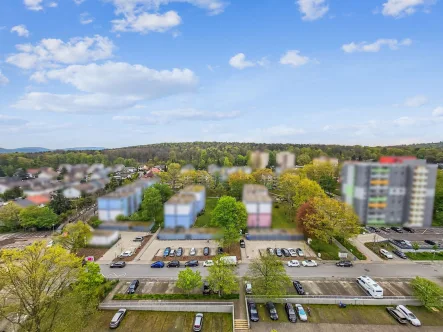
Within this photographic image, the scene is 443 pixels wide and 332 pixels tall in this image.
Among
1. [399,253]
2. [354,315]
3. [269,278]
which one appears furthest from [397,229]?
[269,278]

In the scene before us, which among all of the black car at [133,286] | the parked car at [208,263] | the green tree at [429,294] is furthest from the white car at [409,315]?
the black car at [133,286]

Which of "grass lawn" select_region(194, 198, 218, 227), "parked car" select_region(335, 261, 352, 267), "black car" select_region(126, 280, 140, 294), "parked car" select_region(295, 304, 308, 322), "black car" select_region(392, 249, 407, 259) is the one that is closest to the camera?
"parked car" select_region(295, 304, 308, 322)

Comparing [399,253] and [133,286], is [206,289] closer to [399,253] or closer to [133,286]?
[133,286]

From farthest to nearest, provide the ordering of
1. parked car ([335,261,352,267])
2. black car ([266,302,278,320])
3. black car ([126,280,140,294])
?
parked car ([335,261,352,267]), black car ([126,280,140,294]), black car ([266,302,278,320])

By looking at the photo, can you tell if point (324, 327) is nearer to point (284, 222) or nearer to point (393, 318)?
point (393, 318)

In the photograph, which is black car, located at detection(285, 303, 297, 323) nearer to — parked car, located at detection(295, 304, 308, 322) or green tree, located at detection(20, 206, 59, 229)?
parked car, located at detection(295, 304, 308, 322)

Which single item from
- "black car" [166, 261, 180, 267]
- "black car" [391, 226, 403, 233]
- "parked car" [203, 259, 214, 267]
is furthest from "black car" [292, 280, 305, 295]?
"black car" [391, 226, 403, 233]

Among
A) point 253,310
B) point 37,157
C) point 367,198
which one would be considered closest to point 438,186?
point 367,198

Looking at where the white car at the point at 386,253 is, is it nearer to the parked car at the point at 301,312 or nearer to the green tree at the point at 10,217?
the parked car at the point at 301,312
